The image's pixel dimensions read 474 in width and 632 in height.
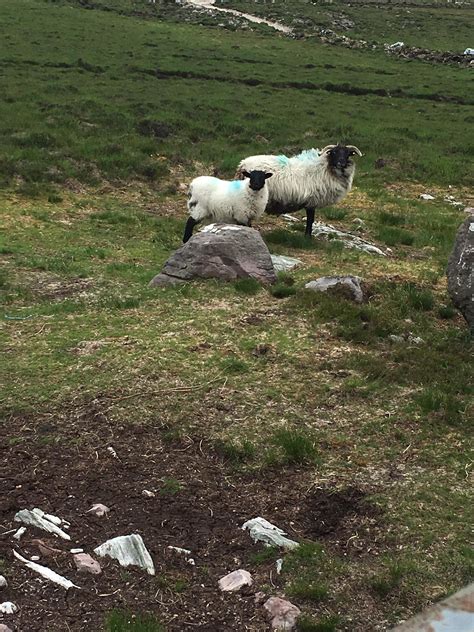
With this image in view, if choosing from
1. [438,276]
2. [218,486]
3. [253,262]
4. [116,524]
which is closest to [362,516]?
[218,486]

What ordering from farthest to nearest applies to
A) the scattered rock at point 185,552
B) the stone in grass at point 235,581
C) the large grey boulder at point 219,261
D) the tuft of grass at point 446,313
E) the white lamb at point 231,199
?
the white lamb at point 231,199
the large grey boulder at point 219,261
the tuft of grass at point 446,313
the scattered rock at point 185,552
the stone in grass at point 235,581

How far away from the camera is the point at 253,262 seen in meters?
11.4

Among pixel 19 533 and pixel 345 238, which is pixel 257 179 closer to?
pixel 345 238

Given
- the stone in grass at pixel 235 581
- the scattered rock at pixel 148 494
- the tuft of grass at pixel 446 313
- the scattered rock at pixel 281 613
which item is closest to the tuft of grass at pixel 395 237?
the tuft of grass at pixel 446 313

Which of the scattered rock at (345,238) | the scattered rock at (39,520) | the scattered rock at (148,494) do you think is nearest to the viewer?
the scattered rock at (39,520)

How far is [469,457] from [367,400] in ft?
4.63

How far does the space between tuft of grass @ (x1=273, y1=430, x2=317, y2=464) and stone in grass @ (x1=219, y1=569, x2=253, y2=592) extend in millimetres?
1624

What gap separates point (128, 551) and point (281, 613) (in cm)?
127

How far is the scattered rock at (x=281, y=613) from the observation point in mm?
4895

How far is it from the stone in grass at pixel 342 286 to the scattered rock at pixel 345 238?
3.16 m

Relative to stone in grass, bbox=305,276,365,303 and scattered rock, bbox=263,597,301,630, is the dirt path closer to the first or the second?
stone in grass, bbox=305,276,365,303

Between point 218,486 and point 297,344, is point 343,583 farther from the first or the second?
point 297,344

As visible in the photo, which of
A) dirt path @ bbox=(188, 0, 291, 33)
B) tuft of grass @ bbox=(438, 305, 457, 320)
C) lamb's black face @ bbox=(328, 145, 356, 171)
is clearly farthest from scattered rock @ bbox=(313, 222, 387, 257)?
dirt path @ bbox=(188, 0, 291, 33)

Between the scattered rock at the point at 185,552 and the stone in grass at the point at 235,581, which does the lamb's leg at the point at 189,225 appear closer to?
the scattered rock at the point at 185,552
